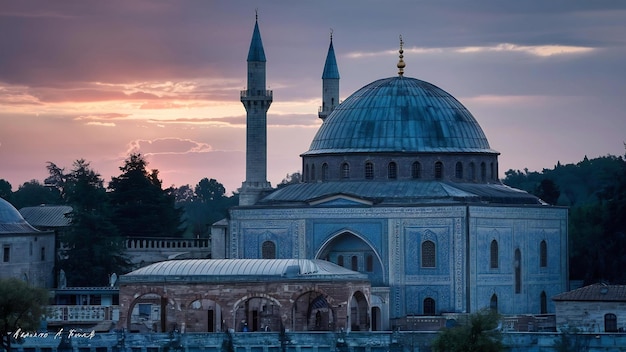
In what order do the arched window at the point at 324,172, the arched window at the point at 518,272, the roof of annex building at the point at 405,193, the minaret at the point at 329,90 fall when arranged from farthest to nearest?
the minaret at the point at 329,90 < the arched window at the point at 324,172 < the arched window at the point at 518,272 < the roof of annex building at the point at 405,193

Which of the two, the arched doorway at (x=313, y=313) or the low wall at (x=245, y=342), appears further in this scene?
the arched doorway at (x=313, y=313)

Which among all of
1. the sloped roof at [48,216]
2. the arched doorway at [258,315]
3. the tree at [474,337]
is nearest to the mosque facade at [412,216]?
the arched doorway at [258,315]

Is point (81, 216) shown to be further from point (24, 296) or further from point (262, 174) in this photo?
point (24, 296)

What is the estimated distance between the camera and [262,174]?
257 feet

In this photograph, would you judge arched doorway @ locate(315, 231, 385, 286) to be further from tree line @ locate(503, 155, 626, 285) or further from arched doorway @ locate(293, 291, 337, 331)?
tree line @ locate(503, 155, 626, 285)

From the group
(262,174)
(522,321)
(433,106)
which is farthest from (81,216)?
(522,321)

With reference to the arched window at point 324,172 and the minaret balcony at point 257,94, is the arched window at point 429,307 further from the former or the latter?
the minaret balcony at point 257,94

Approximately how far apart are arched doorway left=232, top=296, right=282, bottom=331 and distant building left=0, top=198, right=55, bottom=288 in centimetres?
1094

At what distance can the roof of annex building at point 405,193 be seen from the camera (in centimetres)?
7019

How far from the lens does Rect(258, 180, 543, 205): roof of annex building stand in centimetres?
7019

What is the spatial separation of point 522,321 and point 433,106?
10375 millimetres

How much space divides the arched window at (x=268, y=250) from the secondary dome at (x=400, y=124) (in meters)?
4.27

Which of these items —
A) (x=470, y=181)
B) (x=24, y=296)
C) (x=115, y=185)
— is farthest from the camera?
(x=115, y=185)

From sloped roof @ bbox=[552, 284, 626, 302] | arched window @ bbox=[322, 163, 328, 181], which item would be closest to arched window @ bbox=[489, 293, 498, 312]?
sloped roof @ bbox=[552, 284, 626, 302]
